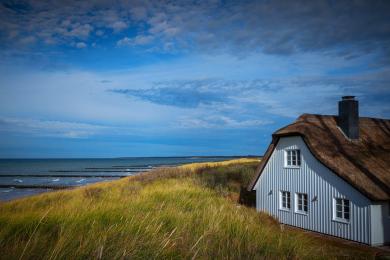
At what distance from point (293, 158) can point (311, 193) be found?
2.15m

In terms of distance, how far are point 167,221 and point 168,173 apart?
26.2 metres

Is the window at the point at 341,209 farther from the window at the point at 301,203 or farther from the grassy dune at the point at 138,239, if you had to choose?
the grassy dune at the point at 138,239

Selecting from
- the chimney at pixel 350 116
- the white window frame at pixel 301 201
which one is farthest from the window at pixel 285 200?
the chimney at pixel 350 116

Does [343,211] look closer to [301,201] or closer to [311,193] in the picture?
[311,193]

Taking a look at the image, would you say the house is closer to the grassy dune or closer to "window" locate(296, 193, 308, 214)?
"window" locate(296, 193, 308, 214)

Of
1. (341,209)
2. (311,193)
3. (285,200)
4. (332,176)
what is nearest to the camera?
(341,209)

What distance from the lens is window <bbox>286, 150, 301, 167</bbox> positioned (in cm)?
1650

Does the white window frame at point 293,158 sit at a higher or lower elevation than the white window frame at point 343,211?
higher

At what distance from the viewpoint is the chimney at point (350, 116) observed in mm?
16359

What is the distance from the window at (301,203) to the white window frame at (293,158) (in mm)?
1454

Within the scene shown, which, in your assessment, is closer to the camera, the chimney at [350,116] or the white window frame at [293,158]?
the chimney at [350,116]

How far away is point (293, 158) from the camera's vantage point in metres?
16.9

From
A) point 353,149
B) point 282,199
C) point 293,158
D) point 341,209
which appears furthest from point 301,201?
point 353,149

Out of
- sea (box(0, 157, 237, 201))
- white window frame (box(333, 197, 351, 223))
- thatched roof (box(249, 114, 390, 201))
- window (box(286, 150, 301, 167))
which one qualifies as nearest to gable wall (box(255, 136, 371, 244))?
white window frame (box(333, 197, 351, 223))
